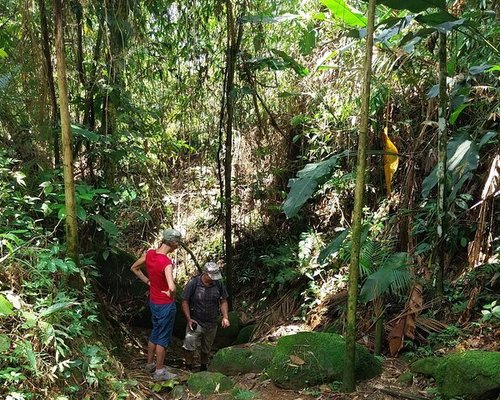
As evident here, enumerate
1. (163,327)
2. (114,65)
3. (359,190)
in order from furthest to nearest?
(163,327), (114,65), (359,190)

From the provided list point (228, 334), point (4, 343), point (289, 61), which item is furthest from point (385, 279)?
point (228, 334)

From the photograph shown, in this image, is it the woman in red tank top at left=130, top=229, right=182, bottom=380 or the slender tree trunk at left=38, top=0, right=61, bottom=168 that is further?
the woman in red tank top at left=130, top=229, right=182, bottom=380

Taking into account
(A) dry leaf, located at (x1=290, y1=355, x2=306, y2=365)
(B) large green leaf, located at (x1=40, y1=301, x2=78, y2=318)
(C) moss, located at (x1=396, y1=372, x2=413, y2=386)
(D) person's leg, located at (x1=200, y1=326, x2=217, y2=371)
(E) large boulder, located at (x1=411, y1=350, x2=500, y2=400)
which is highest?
(B) large green leaf, located at (x1=40, y1=301, x2=78, y2=318)

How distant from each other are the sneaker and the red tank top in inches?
26.7

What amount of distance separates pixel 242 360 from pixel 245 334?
85.7 inches

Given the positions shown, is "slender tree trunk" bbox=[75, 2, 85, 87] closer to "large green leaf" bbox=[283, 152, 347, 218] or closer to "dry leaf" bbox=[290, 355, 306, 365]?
"large green leaf" bbox=[283, 152, 347, 218]

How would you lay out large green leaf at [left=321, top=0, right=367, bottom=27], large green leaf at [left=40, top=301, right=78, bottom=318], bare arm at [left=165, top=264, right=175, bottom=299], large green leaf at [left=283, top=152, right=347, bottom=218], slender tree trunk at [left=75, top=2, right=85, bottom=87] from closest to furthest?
1. large green leaf at [left=40, top=301, right=78, bottom=318]
2. large green leaf at [left=283, top=152, right=347, bottom=218]
3. large green leaf at [left=321, top=0, right=367, bottom=27]
4. slender tree trunk at [left=75, top=2, right=85, bottom=87]
5. bare arm at [left=165, top=264, right=175, bottom=299]

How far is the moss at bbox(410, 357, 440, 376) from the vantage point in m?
3.84

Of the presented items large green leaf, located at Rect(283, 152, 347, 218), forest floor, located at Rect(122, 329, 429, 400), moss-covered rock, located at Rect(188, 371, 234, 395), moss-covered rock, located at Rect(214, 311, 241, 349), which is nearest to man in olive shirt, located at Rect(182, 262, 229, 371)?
forest floor, located at Rect(122, 329, 429, 400)

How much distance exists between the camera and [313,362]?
4.14 meters

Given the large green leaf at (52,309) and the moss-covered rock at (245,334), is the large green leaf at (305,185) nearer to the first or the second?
the large green leaf at (52,309)

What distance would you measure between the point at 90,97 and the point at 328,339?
3513 millimetres

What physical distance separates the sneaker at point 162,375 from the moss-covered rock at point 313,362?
3.38 feet

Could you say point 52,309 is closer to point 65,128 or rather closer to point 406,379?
point 65,128
